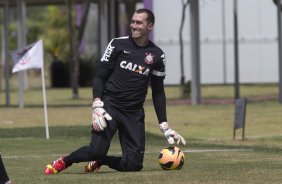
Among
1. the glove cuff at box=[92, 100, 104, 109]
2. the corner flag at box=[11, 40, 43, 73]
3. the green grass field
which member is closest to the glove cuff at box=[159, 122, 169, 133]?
the green grass field

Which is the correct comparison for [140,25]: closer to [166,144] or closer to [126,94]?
[126,94]

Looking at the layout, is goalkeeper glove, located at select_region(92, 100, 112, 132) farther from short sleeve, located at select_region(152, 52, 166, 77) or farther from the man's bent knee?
short sleeve, located at select_region(152, 52, 166, 77)

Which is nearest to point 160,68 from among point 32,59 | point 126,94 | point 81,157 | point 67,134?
point 126,94

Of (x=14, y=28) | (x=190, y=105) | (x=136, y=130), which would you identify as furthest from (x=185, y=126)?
(x=14, y=28)

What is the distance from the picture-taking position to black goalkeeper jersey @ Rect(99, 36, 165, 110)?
1282 centimetres

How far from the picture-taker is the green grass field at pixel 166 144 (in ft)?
40.9

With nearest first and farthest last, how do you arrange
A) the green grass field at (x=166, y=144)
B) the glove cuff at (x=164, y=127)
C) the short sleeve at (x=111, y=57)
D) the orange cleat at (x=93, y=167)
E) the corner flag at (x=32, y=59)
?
the green grass field at (x=166, y=144), the short sleeve at (x=111, y=57), the glove cuff at (x=164, y=127), the orange cleat at (x=93, y=167), the corner flag at (x=32, y=59)

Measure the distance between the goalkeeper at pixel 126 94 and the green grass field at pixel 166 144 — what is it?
22 centimetres

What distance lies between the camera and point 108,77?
12.9m

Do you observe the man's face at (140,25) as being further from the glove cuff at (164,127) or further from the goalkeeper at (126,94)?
the glove cuff at (164,127)

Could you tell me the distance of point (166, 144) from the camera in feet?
70.2

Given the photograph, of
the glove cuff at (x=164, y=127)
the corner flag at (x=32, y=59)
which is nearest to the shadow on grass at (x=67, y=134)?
the corner flag at (x=32, y=59)

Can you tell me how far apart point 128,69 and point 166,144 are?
8.71 metres

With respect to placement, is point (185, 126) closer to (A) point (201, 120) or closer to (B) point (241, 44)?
(A) point (201, 120)
